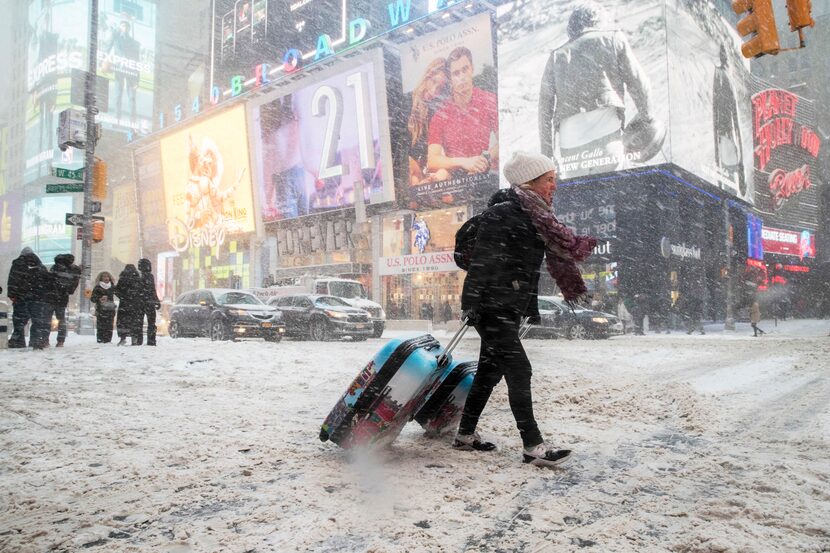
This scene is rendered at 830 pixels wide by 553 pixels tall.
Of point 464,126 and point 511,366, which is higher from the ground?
point 464,126

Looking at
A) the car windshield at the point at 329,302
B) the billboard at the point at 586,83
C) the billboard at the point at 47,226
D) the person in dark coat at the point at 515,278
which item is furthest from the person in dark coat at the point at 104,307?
the billboard at the point at 47,226

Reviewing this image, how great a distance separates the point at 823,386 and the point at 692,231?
23359 millimetres

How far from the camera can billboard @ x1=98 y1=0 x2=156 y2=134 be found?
3440 inches

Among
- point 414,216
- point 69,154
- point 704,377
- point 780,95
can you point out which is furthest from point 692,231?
point 69,154

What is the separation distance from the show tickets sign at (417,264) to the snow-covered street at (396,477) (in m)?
25.8

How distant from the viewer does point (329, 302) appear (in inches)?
650

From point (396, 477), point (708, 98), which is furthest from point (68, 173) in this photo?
point (708, 98)

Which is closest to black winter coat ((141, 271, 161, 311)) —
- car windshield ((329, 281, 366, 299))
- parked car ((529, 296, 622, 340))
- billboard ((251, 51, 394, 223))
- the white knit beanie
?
the white knit beanie

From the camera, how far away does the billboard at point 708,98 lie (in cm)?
2342

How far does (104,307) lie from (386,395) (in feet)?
31.8

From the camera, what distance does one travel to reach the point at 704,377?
22.8 ft

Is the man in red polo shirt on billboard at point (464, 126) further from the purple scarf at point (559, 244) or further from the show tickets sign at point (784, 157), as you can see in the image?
the purple scarf at point (559, 244)

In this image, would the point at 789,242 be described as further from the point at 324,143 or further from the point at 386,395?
the point at 386,395

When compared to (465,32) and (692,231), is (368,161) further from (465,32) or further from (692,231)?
(692,231)
